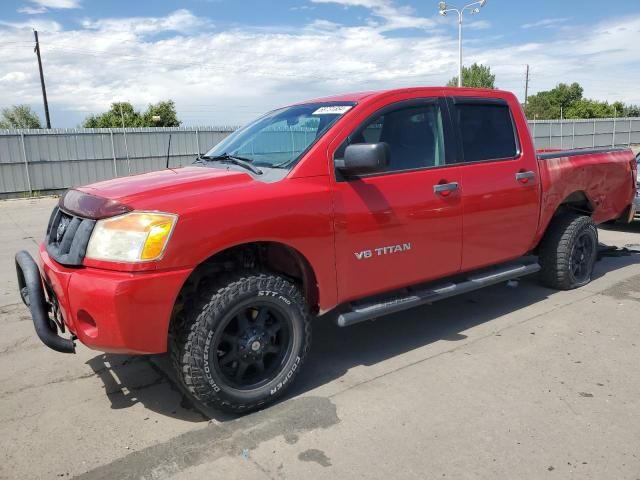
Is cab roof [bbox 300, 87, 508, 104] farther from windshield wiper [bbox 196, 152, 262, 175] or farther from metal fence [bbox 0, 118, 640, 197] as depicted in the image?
metal fence [bbox 0, 118, 640, 197]

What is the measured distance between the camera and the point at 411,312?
5.00 metres

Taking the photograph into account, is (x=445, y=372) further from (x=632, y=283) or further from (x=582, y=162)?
(x=632, y=283)

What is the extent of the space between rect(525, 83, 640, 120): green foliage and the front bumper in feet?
212

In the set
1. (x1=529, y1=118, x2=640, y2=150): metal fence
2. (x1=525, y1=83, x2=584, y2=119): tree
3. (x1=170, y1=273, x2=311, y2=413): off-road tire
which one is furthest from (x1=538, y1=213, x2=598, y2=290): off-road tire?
(x1=525, y1=83, x2=584, y2=119): tree

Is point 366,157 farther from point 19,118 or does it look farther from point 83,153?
point 19,118

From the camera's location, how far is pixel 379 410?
3203 mm

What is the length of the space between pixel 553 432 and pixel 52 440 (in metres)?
2.75

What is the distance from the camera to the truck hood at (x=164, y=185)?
2.98 m

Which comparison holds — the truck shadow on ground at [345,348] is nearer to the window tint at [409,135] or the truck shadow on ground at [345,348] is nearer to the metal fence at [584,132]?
the window tint at [409,135]

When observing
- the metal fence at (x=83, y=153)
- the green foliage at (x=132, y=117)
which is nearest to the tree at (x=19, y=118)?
the green foliage at (x=132, y=117)

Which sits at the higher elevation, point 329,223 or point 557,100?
point 557,100

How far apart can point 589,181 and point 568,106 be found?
7477 centimetres

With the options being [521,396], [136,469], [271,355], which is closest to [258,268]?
[271,355]

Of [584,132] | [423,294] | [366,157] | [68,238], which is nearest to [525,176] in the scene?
[423,294]
